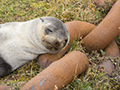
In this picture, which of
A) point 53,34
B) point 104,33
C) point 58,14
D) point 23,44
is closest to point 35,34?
point 23,44

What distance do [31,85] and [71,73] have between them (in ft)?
1.93

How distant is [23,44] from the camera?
2.64 metres

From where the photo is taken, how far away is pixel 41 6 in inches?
163

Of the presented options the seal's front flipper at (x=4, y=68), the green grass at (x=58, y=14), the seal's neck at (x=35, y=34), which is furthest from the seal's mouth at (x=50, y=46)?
the seal's front flipper at (x=4, y=68)

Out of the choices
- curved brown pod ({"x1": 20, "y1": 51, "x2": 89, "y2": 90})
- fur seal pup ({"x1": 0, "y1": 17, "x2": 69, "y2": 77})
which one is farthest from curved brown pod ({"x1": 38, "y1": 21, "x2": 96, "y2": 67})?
curved brown pod ({"x1": 20, "y1": 51, "x2": 89, "y2": 90})

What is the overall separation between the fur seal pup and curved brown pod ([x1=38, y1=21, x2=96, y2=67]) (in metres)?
0.11

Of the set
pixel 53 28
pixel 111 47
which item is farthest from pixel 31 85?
pixel 111 47

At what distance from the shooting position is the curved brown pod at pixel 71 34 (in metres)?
2.66

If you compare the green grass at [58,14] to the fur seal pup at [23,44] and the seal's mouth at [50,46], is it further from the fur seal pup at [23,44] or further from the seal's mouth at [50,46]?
Answer: the seal's mouth at [50,46]

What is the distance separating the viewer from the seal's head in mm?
2273

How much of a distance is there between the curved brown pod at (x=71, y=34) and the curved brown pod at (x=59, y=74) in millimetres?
462

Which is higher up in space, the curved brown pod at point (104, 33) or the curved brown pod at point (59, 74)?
the curved brown pod at point (104, 33)

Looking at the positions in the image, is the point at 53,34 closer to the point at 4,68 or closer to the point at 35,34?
the point at 35,34

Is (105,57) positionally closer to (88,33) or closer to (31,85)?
(88,33)
